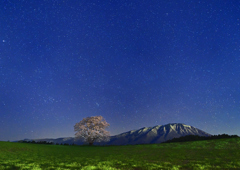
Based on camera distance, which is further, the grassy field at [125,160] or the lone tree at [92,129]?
the lone tree at [92,129]

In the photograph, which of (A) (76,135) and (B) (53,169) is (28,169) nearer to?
(B) (53,169)

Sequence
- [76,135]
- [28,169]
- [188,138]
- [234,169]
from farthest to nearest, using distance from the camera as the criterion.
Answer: [76,135] → [188,138] → [234,169] → [28,169]

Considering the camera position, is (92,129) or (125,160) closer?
(125,160)

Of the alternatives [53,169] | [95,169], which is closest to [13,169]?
[53,169]

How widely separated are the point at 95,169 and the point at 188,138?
67337 mm

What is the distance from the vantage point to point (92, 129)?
81.9 m

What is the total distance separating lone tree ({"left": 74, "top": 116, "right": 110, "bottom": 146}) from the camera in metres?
80.2

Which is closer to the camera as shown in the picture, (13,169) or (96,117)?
(13,169)

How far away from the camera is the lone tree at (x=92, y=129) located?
8016cm

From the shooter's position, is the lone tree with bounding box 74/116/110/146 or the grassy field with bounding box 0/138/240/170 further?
the lone tree with bounding box 74/116/110/146

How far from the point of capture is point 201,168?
13.8 m

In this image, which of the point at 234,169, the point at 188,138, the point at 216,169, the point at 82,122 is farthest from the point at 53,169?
the point at 82,122

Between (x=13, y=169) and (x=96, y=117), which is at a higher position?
(x=96, y=117)

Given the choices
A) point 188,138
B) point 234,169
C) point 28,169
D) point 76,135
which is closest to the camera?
point 28,169
